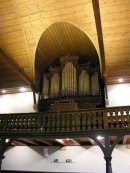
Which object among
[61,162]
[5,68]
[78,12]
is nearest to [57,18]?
[78,12]

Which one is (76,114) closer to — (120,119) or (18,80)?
(120,119)

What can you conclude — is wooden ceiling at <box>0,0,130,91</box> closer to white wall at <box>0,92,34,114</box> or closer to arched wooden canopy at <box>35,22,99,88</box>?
arched wooden canopy at <box>35,22,99,88</box>

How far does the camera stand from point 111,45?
327 inches

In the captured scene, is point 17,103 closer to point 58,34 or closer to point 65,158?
point 65,158

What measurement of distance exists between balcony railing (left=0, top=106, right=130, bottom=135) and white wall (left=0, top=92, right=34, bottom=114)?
220 centimetres

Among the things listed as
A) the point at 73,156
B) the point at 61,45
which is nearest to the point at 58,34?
the point at 61,45

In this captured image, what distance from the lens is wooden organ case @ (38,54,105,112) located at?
8797mm

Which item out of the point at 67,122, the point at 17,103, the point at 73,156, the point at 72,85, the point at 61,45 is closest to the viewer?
the point at 67,122

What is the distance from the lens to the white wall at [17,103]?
10.1m

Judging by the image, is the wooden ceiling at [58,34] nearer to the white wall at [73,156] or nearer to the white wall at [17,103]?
the white wall at [17,103]

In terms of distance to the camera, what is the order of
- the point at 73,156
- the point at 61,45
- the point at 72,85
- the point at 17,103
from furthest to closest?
1. the point at 17,103
2. the point at 61,45
3. the point at 72,85
4. the point at 73,156

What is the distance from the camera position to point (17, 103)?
10.4m

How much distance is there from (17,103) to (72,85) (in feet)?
9.84

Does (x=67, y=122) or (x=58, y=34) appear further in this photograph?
(x=58, y=34)
